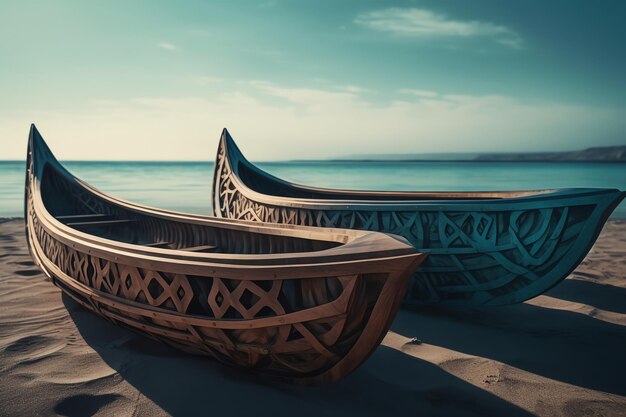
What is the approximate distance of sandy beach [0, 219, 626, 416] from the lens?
2865 millimetres

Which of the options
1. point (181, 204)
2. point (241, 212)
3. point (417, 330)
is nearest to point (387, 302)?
point (417, 330)

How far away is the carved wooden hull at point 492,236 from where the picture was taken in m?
4.46

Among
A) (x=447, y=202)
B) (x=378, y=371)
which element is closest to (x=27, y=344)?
(x=378, y=371)

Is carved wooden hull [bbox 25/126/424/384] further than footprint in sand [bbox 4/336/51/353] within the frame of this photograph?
No

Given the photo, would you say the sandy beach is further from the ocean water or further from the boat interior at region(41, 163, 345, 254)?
the ocean water

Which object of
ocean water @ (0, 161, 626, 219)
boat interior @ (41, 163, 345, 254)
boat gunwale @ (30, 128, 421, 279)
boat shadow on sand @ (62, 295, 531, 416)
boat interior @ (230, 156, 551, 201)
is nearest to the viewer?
boat gunwale @ (30, 128, 421, 279)

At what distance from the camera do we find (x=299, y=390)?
3.01m

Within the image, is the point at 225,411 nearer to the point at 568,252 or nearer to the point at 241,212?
the point at 568,252

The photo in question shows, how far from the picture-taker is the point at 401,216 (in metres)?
5.01

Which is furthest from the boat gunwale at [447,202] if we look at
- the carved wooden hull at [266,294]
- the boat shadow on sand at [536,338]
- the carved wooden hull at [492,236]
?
the carved wooden hull at [266,294]

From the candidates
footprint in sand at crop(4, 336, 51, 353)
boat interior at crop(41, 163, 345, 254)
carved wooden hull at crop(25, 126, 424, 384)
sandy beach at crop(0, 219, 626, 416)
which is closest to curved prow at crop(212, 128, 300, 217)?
boat interior at crop(41, 163, 345, 254)

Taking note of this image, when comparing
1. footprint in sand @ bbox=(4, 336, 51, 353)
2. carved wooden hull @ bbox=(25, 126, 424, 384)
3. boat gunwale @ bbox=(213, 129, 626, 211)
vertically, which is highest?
boat gunwale @ bbox=(213, 129, 626, 211)

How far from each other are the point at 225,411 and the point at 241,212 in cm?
482

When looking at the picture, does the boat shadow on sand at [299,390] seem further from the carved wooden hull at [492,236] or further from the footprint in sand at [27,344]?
the carved wooden hull at [492,236]
